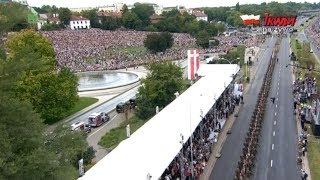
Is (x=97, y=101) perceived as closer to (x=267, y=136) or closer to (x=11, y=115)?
(x=267, y=136)

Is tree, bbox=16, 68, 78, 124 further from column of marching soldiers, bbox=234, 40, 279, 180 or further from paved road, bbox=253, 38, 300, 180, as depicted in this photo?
paved road, bbox=253, 38, 300, 180

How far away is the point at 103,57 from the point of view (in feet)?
327

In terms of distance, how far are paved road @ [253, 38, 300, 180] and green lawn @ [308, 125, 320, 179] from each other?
2.94ft

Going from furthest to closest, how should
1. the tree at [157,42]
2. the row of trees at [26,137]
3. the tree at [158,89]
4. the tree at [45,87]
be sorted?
1. the tree at [157,42]
2. the tree at [45,87]
3. the tree at [158,89]
4. the row of trees at [26,137]

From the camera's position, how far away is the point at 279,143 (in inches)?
1272

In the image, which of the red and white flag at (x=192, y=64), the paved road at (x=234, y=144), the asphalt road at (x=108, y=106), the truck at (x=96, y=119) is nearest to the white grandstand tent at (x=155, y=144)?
the paved road at (x=234, y=144)

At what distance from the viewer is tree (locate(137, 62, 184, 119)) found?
4159 centimetres

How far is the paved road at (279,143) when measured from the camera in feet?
86.9

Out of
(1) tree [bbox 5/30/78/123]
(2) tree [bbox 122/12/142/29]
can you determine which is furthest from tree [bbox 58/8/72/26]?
(1) tree [bbox 5/30/78/123]

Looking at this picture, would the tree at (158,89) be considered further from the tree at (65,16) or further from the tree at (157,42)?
the tree at (65,16)

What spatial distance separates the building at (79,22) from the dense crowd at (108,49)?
993 inches

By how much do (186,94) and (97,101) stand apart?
64.4 ft

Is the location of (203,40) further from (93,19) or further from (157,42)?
(93,19)

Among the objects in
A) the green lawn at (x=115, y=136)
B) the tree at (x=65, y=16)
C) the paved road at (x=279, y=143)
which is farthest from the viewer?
the tree at (x=65, y=16)
